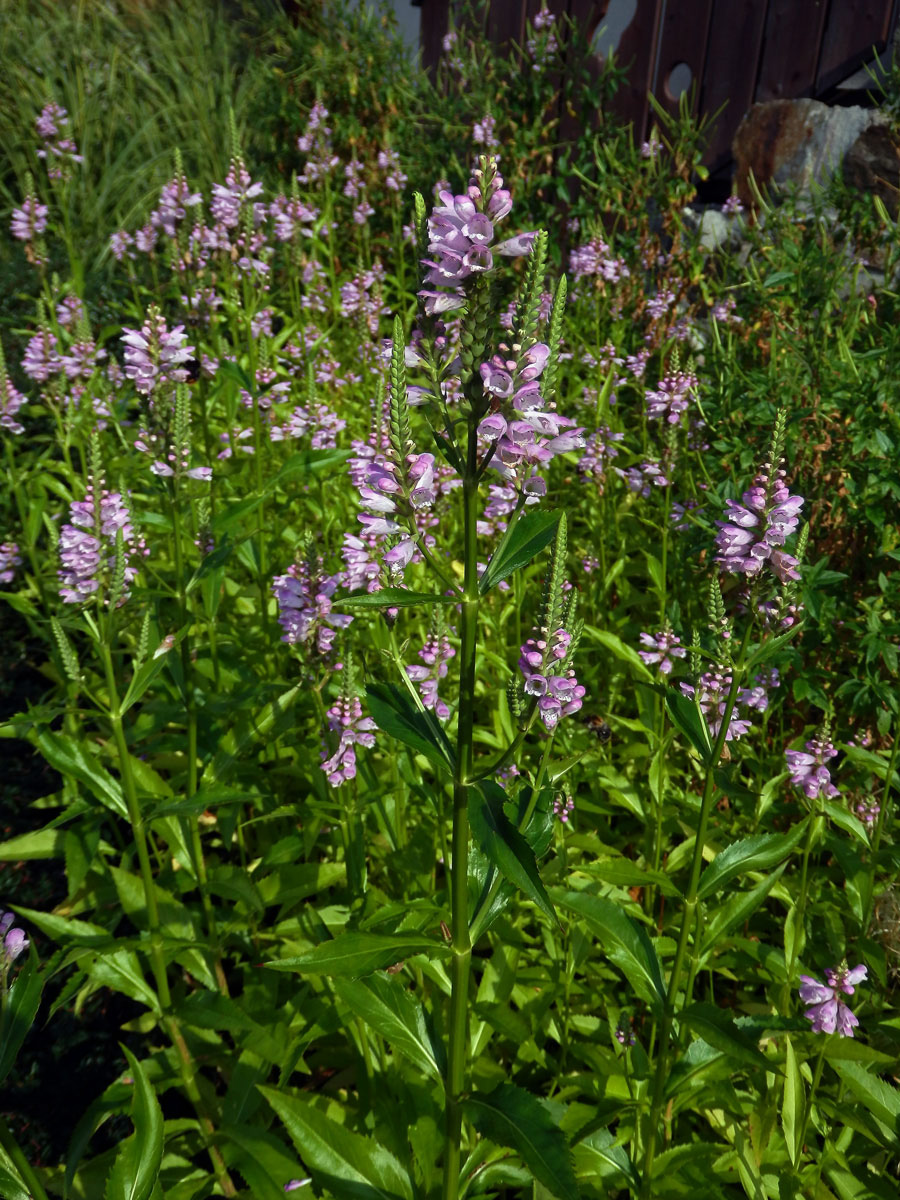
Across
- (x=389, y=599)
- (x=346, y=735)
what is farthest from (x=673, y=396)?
(x=389, y=599)

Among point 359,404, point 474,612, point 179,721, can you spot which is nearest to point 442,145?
point 359,404

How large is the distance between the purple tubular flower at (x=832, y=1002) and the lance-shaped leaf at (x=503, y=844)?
3.42 ft

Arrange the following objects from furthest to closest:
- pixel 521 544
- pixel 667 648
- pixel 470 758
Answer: pixel 667 648 → pixel 470 758 → pixel 521 544

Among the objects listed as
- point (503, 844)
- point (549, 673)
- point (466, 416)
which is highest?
point (466, 416)

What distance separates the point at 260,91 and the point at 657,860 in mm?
9328

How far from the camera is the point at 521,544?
1.28 metres

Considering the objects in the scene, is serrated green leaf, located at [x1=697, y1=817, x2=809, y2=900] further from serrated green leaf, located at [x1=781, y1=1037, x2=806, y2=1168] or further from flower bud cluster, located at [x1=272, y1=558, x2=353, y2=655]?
flower bud cluster, located at [x1=272, y1=558, x2=353, y2=655]

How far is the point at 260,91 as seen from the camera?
30.3 ft

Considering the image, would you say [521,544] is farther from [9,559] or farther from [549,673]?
[9,559]

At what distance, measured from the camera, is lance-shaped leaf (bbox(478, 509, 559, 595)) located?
1268 mm

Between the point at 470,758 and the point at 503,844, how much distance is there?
193 millimetres

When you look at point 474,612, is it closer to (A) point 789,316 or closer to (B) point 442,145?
(A) point 789,316

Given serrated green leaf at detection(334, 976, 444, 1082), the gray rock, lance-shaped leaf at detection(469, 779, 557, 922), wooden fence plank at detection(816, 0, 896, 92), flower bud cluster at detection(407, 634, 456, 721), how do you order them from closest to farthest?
lance-shaped leaf at detection(469, 779, 557, 922) → serrated green leaf at detection(334, 976, 444, 1082) → flower bud cluster at detection(407, 634, 456, 721) → the gray rock → wooden fence plank at detection(816, 0, 896, 92)

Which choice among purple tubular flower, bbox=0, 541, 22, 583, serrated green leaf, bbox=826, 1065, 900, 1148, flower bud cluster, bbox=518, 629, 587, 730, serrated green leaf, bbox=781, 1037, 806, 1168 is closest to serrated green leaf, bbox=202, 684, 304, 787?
flower bud cluster, bbox=518, 629, 587, 730
